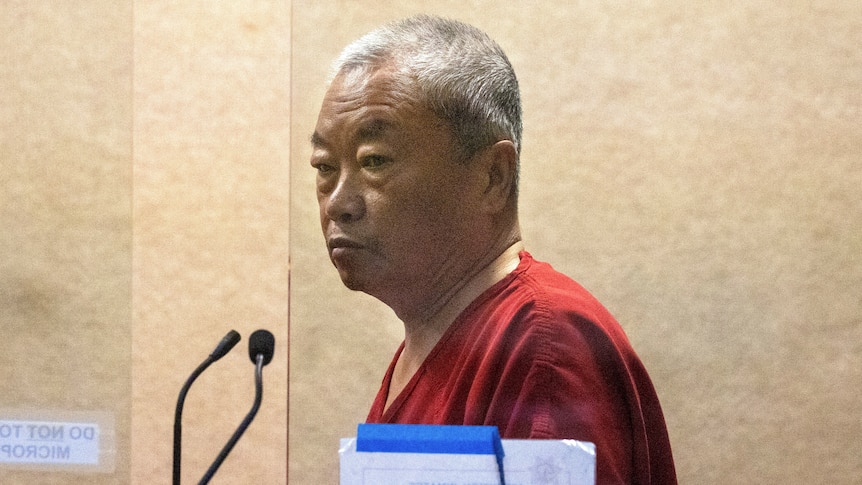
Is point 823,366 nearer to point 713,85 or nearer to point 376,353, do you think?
point 713,85

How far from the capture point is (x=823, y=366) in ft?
4.77

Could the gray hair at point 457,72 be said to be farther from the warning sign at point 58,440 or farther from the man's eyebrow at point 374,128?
the warning sign at point 58,440

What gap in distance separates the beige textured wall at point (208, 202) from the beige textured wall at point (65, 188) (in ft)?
0.17

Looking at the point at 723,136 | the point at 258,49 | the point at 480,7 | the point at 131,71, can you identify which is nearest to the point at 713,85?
the point at 723,136

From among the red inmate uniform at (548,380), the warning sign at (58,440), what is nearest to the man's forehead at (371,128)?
the red inmate uniform at (548,380)

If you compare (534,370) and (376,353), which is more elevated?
(534,370)

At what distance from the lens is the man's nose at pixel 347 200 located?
4.36 feet

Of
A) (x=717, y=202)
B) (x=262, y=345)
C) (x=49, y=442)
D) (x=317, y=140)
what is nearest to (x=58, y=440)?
(x=49, y=442)

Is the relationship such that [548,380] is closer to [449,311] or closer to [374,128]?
[449,311]

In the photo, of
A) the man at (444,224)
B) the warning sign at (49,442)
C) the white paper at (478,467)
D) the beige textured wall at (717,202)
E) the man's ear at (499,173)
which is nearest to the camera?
the white paper at (478,467)

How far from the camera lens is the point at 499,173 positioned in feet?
4.36

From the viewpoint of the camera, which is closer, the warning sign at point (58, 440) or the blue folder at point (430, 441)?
the blue folder at point (430, 441)

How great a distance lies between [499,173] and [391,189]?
138 mm

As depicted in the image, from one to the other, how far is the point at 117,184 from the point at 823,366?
114cm
